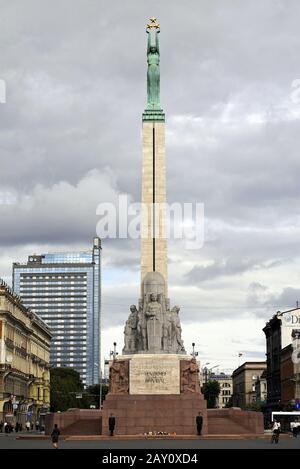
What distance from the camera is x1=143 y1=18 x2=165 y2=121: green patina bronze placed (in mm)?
61000

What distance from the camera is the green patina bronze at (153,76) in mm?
61000

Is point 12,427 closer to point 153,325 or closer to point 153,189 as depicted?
point 153,189

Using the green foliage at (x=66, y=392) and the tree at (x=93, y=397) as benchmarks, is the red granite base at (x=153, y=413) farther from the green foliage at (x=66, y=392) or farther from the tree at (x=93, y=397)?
the tree at (x=93, y=397)

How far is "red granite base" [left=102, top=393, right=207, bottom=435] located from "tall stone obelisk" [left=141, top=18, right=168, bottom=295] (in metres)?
11.5

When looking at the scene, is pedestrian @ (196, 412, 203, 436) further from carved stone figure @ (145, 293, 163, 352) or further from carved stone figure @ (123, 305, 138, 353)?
carved stone figure @ (123, 305, 138, 353)

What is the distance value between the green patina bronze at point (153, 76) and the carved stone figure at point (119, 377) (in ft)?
62.9

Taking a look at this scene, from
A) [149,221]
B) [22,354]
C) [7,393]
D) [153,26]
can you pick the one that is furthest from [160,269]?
[22,354]

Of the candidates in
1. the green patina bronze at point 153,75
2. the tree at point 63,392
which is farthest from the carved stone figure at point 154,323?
the tree at point 63,392

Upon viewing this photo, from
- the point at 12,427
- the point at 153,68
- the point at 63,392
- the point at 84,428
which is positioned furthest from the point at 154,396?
the point at 63,392

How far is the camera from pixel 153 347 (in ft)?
168

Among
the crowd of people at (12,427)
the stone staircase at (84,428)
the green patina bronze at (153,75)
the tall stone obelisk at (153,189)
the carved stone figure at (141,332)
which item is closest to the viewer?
the stone staircase at (84,428)

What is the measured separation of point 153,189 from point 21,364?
189 ft
